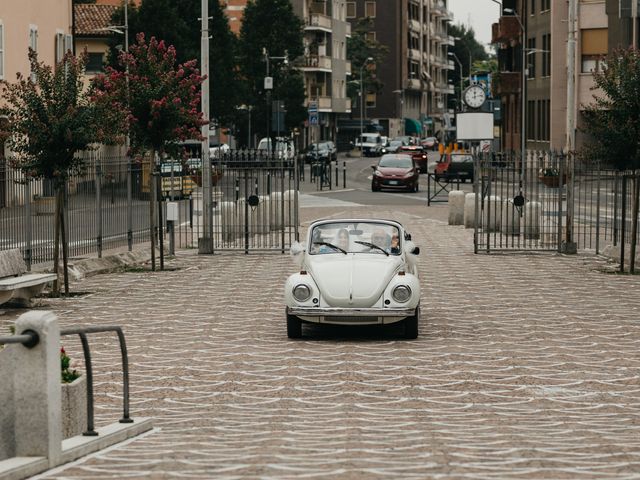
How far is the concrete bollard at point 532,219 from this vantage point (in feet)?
117

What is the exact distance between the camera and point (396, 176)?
69.4 m

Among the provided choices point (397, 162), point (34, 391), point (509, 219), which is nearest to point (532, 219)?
point (509, 219)

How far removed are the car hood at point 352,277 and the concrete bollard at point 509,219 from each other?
15.8 m

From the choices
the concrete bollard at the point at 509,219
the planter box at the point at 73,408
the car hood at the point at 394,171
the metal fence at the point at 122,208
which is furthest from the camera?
the car hood at the point at 394,171

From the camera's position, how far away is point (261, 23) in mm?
106062

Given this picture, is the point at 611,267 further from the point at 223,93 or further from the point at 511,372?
the point at 223,93

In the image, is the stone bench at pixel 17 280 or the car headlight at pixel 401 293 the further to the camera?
the stone bench at pixel 17 280

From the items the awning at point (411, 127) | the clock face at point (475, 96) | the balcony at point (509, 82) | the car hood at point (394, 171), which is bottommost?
the car hood at point (394, 171)

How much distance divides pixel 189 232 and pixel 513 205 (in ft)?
31.5

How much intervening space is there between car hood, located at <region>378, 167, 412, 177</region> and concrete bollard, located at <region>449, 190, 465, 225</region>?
80.5 ft

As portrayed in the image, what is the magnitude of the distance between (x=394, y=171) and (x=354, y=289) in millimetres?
51566

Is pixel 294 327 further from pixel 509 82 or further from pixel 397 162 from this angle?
pixel 509 82

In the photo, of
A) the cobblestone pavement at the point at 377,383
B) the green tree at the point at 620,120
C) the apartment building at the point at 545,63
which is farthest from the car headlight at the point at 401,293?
the apartment building at the point at 545,63

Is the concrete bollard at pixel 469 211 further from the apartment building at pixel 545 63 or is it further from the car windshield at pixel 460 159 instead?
the apartment building at pixel 545 63
